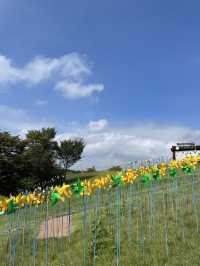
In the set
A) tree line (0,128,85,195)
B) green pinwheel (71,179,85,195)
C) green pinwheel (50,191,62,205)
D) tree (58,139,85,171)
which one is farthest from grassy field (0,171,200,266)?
tree (58,139,85,171)

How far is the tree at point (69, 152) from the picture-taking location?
3250 cm

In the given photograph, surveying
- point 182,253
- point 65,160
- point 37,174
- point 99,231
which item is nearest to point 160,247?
point 182,253

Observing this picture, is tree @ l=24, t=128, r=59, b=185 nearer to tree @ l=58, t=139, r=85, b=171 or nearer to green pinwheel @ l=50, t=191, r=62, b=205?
tree @ l=58, t=139, r=85, b=171

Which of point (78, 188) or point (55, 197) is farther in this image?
point (78, 188)

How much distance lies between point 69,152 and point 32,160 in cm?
590

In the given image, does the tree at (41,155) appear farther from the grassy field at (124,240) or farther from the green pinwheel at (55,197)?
the green pinwheel at (55,197)

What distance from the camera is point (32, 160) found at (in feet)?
90.1

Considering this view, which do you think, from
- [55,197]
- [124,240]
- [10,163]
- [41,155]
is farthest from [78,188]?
[41,155]

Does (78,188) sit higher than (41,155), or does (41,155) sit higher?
(41,155)

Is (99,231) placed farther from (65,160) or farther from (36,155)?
(65,160)

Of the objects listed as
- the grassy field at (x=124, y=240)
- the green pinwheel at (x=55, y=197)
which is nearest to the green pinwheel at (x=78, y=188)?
the grassy field at (x=124, y=240)

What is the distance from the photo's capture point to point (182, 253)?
22.2 feet

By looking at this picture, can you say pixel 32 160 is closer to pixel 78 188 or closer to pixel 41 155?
pixel 41 155

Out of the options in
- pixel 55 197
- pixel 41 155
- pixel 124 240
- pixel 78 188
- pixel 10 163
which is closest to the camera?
pixel 55 197
